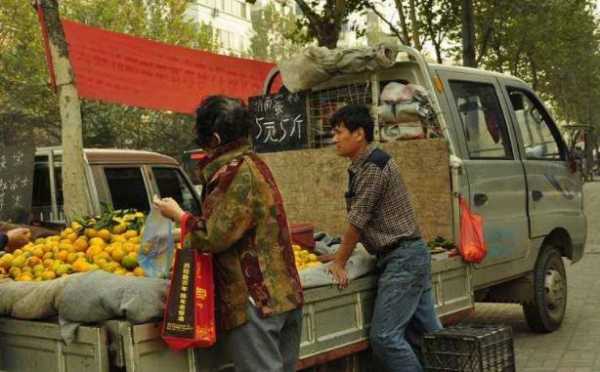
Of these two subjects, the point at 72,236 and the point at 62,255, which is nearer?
the point at 62,255

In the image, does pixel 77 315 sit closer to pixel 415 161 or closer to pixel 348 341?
pixel 348 341

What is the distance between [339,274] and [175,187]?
5246 millimetres

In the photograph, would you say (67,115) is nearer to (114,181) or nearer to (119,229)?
(114,181)

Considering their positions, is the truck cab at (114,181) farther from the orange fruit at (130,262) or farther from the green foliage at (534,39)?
the green foliage at (534,39)

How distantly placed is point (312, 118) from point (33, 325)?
3.26 meters

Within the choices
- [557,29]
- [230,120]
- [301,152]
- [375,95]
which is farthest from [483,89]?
[557,29]

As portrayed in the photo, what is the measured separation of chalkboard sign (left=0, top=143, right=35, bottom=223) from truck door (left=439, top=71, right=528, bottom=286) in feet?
13.6

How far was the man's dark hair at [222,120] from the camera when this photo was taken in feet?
→ 10.5

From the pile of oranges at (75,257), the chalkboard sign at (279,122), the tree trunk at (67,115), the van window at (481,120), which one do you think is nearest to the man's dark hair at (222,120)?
the pile of oranges at (75,257)

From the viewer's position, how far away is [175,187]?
9.16m

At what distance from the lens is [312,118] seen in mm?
6219

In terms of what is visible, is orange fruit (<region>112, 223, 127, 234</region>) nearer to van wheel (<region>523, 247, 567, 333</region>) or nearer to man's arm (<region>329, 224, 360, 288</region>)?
man's arm (<region>329, 224, 360, 288</region>)

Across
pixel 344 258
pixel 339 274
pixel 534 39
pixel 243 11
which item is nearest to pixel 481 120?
pixel 344 258

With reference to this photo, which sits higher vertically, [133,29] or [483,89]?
[133,29]
